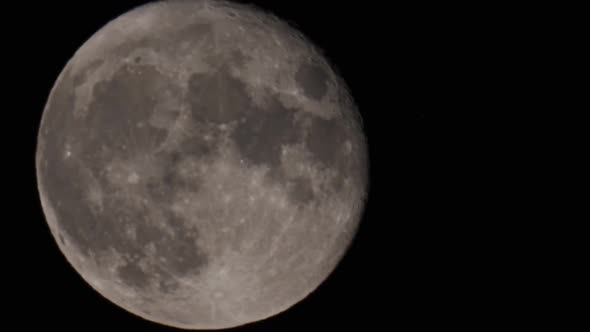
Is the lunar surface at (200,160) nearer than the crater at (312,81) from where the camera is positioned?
Yes

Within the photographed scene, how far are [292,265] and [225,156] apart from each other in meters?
1.06

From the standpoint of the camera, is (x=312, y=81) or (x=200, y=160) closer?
(x=200, y=160)

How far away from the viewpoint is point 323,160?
4.45 m

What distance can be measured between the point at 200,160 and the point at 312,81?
108 centimetres

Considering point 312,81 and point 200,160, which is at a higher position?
point 312,81

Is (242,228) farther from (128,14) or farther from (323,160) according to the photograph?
(128,14)

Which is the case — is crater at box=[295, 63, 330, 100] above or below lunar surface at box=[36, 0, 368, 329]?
above

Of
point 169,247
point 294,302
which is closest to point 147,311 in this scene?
point 169,247

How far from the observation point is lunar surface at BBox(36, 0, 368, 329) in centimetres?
415

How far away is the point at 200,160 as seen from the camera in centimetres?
412

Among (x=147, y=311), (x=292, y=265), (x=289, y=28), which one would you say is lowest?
(x=147, y=311)

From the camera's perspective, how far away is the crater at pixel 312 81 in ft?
14.7

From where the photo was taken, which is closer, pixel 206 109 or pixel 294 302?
pixel 206 109

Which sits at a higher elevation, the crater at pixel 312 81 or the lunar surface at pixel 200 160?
the crater at pixel 312 81
